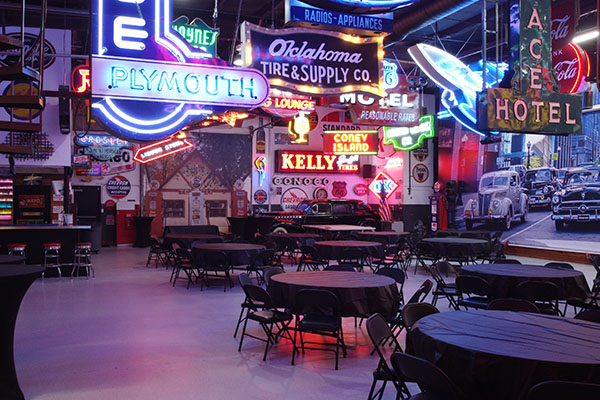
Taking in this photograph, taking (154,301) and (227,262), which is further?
(227,262)

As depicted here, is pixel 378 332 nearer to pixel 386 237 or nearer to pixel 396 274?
pixel 396 274

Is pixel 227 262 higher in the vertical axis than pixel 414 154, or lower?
lower

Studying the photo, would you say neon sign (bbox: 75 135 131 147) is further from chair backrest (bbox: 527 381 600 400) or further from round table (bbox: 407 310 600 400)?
chair backrest (bbox: 527 381 600 400)

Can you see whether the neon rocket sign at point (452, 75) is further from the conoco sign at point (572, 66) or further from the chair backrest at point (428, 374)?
the chair backrest at point (428, 374)

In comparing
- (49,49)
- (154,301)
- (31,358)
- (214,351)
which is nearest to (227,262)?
(154,301)

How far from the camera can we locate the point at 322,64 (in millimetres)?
6559

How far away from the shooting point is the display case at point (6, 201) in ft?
42.8

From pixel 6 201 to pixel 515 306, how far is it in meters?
12.7

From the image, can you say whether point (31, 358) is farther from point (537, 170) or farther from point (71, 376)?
point (537, 170)

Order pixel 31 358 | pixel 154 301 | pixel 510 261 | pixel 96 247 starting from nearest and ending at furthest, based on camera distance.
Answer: pixel 31 358
pixel 510 261
pixel 154 301
pixel 96 247

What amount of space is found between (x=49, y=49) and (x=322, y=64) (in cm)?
739

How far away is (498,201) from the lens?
49.7 ft

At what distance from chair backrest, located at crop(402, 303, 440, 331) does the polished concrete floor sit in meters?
0.66

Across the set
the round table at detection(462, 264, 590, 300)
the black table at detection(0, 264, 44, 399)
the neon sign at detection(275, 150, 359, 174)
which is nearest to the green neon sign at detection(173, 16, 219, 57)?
the round table at detection(462, 264, 590, 300)
